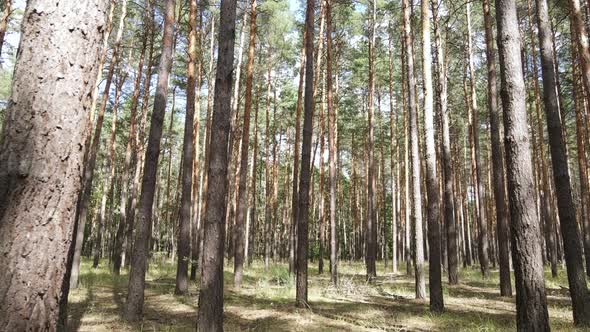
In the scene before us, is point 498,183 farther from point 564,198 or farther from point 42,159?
point 42,159

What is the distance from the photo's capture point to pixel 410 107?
10039 millimetres

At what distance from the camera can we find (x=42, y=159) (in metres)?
1.60

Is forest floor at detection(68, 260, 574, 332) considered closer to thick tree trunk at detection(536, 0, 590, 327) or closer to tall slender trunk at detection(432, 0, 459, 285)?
thick tree trunk at detection(536, 0, 590, 327)

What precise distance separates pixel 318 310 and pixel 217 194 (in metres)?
4.35

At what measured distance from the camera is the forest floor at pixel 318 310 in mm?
6727

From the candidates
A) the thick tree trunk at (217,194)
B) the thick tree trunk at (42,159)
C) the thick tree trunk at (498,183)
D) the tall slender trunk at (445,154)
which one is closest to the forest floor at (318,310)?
the thick tree trunk at (498,183)

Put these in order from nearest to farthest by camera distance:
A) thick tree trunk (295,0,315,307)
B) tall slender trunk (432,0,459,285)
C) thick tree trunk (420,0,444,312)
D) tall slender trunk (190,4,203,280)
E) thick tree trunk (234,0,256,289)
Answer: thick tree trunk (420,0,444,312) < thick tree trunk (295,0,315,307) < tall slender trunk (432,0,459,285) < thick tree trunk (234,0,256,289) < tall slender trunk (190,4,203,280)

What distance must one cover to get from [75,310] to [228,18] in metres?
6.94

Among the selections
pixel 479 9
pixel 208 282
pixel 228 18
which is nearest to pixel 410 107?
pixel 228 18

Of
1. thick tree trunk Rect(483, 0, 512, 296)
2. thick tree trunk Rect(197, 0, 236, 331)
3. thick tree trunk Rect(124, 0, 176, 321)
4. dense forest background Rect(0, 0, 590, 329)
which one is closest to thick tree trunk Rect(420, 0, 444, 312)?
dense forest background Rect(0, 0, 590, 329)

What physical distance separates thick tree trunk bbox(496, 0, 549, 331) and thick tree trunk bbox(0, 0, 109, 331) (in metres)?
4.58

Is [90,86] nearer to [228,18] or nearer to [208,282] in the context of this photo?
[208,282]

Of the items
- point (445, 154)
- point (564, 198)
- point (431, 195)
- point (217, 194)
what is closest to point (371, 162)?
point (445, 154)

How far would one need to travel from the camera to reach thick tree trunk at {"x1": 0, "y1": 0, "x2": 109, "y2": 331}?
1503mm
